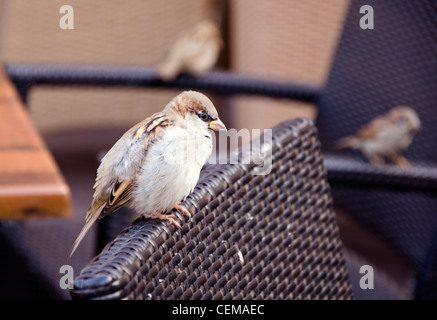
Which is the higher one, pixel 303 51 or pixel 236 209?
pixel 303 51

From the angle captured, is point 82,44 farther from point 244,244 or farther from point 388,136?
point 244,244

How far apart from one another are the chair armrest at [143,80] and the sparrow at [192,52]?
0.03 meters

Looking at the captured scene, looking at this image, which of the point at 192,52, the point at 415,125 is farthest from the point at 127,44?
the point at 415,125

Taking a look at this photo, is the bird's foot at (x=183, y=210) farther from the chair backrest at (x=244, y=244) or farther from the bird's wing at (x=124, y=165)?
the bird's wing at (x=124, y=165)

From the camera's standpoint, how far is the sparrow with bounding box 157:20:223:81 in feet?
6.30

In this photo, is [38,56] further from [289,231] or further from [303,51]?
[289,231]

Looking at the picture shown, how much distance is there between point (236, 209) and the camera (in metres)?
0.81

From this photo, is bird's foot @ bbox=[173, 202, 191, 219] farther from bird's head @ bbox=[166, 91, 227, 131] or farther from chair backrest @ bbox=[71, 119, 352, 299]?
bird's head @ bbox=[166, 91, 227, 131]

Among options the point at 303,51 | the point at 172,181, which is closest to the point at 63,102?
the point at 303,51

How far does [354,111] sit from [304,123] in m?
0.81

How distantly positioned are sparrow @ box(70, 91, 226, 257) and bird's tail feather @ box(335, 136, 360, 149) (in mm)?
866

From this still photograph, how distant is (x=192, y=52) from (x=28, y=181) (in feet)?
4.21

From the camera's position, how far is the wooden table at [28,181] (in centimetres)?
89

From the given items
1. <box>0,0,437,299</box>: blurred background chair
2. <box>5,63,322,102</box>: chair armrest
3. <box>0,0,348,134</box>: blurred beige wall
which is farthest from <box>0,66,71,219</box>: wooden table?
<box>0,0,348,134</box>: blurred beige wall
